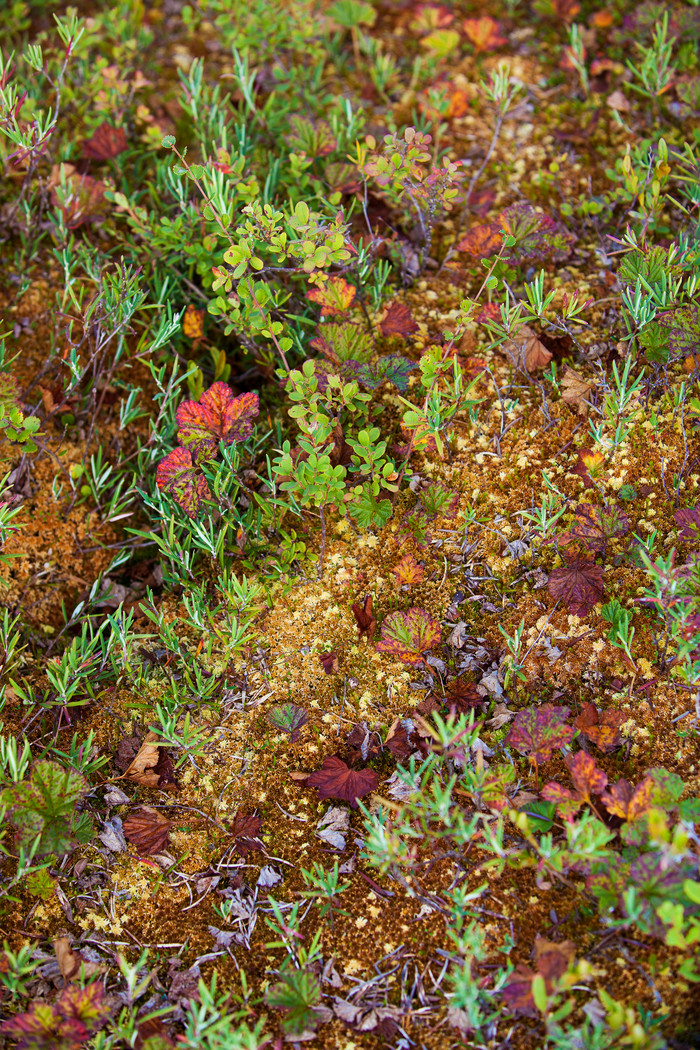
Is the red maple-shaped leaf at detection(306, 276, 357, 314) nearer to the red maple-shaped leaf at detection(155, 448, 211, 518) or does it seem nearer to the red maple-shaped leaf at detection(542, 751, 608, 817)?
the red maple-shaped leaf at detection(155, 448, 211, 518)

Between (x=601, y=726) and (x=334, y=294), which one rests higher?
(x=334, y=294)

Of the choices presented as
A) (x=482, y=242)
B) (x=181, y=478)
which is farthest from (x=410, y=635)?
(x=482, y=242)

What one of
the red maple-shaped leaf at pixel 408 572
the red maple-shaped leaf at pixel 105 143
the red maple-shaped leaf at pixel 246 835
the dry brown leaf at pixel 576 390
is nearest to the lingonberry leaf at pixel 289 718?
the red maple-shaped leaf at pixel 246 835

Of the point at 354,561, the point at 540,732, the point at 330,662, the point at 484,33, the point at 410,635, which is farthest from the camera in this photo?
the point at 484,33

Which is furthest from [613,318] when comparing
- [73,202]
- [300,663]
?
[73,202]

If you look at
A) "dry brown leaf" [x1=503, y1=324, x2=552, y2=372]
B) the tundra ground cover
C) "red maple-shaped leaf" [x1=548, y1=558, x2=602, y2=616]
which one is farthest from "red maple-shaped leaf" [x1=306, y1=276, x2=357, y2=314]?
"red maple-shaped leaf" [x1=548, y1=558, x2=602, y2=616]

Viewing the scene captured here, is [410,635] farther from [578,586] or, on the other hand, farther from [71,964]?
[71,964]

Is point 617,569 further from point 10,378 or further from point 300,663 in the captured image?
point 10,378
